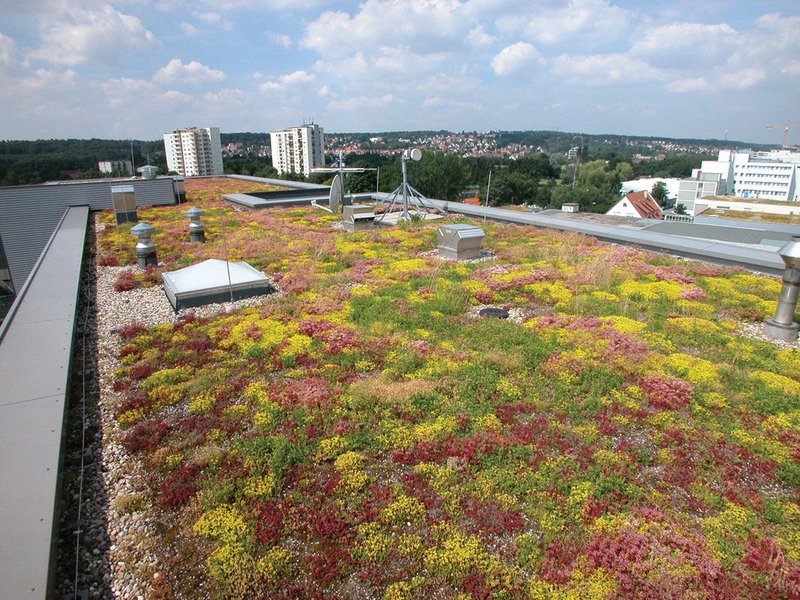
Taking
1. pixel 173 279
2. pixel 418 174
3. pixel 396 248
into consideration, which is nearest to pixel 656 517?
pixel 173 279

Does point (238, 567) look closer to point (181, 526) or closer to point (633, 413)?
point (181, 526)

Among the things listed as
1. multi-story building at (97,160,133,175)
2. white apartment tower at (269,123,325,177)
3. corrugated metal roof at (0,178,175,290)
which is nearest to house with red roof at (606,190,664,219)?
multi-story building at (97,160,133,175)

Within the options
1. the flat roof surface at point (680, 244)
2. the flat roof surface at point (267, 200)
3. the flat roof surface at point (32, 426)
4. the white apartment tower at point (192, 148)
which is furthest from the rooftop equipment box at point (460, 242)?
the white apartment tower at point (192, 148)

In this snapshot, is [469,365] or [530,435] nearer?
[530,435]

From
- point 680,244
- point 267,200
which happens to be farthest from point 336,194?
point 680,244

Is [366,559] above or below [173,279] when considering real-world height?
below

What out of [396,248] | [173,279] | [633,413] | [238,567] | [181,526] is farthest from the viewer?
[396,248]

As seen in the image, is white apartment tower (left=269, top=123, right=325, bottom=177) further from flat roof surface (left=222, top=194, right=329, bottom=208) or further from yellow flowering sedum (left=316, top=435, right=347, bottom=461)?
yellow flowering sedum (left=316, top=435, right=347, bottom=461)

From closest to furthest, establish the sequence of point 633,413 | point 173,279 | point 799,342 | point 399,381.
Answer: point 633,413 → point 399,381 → point 799,342 → point 173,279
